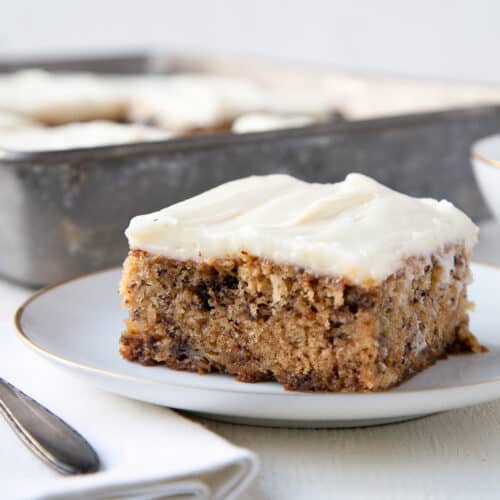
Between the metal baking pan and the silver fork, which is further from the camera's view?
the metal baking pan

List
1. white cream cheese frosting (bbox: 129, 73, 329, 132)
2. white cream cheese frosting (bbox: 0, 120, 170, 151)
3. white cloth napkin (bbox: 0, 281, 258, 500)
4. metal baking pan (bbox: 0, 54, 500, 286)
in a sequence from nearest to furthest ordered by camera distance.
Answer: white cloth napkin (bbox: 0, 281, 258, 500), metal baking pan (bbox: 0, 54, 500, 286), white cream cheese frosting (bbox: 0, 120, 170, 151), white cream cheese frosting (bbox: 129, 73, 329, 132)

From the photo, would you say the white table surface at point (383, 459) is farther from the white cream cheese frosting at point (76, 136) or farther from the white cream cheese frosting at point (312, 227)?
the white cream cheese frosting at point (76, 136)

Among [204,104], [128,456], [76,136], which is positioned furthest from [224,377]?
[204,104]

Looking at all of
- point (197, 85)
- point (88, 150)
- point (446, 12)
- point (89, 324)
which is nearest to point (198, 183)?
point (88, 150)

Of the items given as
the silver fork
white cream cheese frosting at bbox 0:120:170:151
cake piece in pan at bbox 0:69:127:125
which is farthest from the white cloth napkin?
cake piece in pan at bbox 0:69:127:125

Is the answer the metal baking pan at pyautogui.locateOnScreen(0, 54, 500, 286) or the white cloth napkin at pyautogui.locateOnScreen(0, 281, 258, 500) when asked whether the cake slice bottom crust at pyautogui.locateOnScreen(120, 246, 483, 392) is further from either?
the metal baking pan at pyautogui.locateOnScreen(0, 54, 500, 286)

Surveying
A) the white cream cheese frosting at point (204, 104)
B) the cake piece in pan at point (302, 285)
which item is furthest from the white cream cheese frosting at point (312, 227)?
the white cream cheese frosting at point (204, 104)

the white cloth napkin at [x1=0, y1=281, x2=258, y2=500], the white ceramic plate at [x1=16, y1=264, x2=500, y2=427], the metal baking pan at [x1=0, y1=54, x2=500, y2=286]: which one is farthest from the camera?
the metal baking pan at [x1=0, y1=54, x2=500, y2=286]
